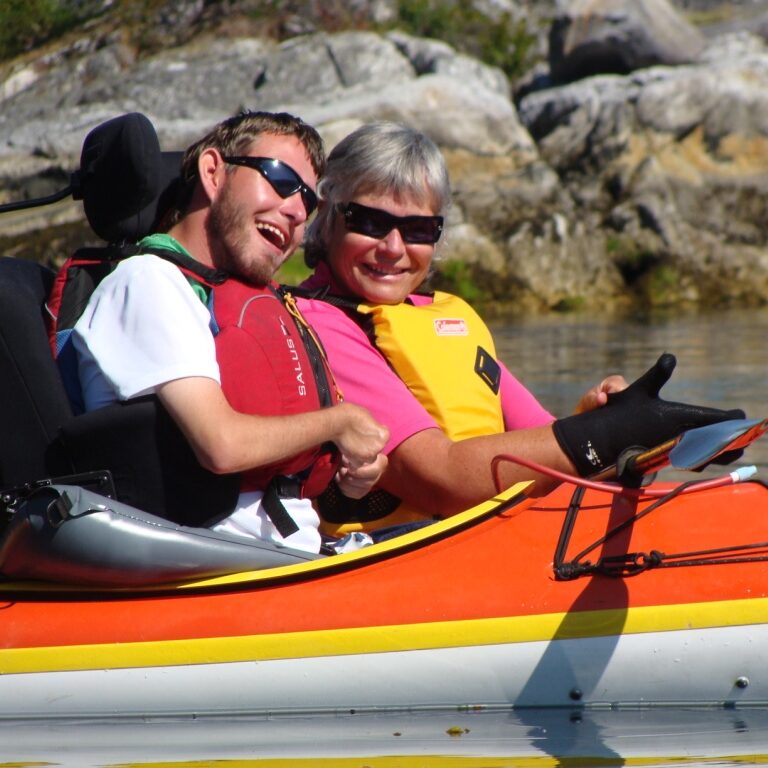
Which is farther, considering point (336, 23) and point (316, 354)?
point (336, 23)

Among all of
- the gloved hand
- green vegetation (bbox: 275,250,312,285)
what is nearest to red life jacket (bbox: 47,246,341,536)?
the gloved hand

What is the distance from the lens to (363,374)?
306 centimetres

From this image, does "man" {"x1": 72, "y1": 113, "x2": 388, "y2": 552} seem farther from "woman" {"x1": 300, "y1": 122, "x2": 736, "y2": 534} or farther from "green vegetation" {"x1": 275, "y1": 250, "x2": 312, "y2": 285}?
"green vegetation" {"x1": 275, "y1": 250, "x2": 312, "y2": 285}

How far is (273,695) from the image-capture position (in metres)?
2.75

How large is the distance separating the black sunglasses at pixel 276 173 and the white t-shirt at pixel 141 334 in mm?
317

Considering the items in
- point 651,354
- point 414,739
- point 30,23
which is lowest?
point 651,354

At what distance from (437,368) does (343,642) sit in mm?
754

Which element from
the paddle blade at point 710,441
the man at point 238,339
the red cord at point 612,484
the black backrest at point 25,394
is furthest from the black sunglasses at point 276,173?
the paddle blade at point 710,441

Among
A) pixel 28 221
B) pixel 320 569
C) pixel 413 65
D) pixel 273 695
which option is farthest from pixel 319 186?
pixel 413 65

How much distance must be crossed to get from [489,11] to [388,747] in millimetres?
19037

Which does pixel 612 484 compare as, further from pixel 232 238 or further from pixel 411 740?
pixel 232 238

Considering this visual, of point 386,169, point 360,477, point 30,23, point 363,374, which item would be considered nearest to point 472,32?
point 30,23

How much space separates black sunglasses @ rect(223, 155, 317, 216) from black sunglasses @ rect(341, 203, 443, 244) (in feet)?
1.09

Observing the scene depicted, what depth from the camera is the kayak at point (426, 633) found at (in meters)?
2.71
